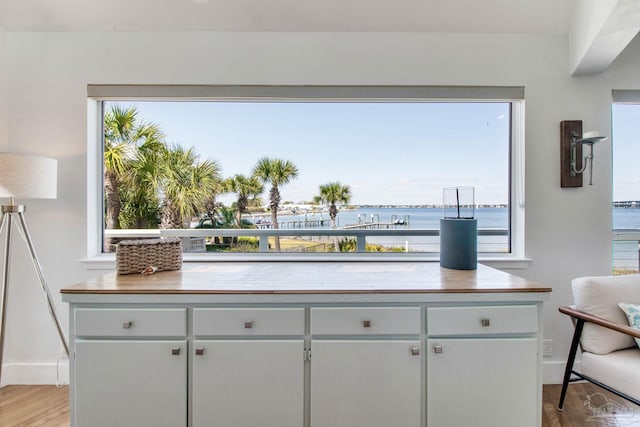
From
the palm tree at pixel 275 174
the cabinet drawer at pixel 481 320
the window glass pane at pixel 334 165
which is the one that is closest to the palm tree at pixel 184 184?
the window glass pane at pixel 334 165

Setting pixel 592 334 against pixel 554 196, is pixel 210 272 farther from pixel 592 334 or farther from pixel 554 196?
pixel 554 196

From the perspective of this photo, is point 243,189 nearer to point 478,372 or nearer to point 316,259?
point 316,259

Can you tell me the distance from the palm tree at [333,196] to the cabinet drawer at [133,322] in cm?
128

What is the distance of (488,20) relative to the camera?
7.06ft

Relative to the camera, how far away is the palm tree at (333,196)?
95.7 inches

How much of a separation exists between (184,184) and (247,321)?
1363mm

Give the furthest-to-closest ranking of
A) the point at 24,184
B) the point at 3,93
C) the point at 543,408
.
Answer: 1. the point at 3,93
2. the point at 543,408
3. the point at 24,184

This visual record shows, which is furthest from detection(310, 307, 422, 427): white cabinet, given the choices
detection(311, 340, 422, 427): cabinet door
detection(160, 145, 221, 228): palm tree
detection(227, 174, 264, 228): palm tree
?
detection(160, 145, 221, 228): palm tree

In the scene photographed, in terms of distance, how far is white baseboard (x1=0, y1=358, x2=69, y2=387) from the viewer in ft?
7.16

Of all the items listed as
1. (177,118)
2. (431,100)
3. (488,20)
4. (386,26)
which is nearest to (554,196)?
(431,100)

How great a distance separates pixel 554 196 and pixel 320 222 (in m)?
1.70

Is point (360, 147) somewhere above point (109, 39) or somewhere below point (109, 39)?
below

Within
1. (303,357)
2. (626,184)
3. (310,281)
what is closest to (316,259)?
(310,281)

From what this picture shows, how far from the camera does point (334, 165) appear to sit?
2.43 metres
